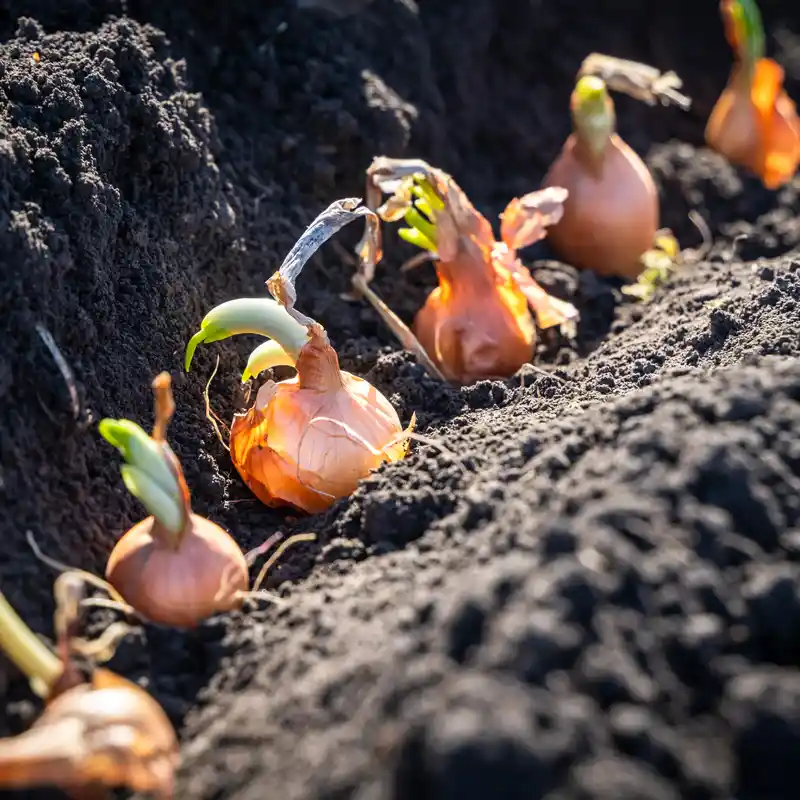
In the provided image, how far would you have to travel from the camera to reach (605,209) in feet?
8.84

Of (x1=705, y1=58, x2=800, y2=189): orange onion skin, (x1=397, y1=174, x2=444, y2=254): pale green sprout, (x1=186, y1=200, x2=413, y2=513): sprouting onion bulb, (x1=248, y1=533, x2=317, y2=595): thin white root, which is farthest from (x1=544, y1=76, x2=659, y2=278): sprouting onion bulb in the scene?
(x1=248, y1=533, x2=317, y2=595): thin white root

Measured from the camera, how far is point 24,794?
4.16 feet

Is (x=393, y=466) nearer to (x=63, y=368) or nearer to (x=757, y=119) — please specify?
(x=63, y=368)

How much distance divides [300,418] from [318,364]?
10 cm

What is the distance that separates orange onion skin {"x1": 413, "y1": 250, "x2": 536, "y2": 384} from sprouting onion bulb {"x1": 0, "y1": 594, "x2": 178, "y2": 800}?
3.74 feet

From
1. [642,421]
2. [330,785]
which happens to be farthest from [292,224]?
[330,785]

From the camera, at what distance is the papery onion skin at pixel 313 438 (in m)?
1.83

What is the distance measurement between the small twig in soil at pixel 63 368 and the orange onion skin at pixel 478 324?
0.89 m

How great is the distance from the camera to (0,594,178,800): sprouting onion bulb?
1.18m

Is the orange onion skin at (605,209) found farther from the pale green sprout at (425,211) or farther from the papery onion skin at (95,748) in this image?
the papery onion skin at (95,748)

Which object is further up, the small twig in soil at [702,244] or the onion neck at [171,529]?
the onion neck at [171,529]

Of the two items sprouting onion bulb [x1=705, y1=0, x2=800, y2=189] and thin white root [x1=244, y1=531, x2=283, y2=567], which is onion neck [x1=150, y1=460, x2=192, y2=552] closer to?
thin white root [x1=244, y1=531, x2=283, y2=567]

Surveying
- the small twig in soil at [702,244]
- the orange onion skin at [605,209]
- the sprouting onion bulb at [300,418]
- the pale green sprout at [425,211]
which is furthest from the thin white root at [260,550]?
the small twig in soil at [702,244]

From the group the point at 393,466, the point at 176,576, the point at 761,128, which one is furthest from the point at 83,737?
the point at 761,128
